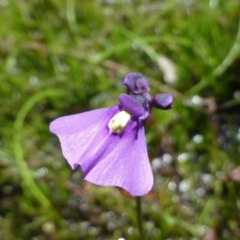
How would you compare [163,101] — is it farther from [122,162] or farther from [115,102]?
[115,102]

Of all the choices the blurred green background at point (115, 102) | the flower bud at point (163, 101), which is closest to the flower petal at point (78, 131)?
the flower bud at point (163, 101)

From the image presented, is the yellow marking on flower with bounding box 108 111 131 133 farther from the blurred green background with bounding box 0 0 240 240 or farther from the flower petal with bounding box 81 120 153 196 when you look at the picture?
the blurred green background with bounding box 0 0 240 240

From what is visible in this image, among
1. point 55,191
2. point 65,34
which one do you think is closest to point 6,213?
point 55,191

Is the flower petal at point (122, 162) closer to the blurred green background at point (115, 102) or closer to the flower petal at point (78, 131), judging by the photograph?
the flower petal at point (78, 131)

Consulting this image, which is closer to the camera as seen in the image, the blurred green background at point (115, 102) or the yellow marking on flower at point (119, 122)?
the yellow marking on flower at point (119, 122)

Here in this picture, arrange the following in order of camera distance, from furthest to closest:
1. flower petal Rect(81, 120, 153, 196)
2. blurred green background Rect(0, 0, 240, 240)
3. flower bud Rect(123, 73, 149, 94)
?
blurred green background Rect(0, 0, 240, 240), flower bud Rect(123, 73, 149, 94), flower petal Rect(81, 120, 153, 196)

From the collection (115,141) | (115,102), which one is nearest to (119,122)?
(115,141)

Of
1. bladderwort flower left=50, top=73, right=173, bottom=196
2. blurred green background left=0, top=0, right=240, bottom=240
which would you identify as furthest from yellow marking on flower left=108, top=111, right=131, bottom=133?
blurred green background left=0, top=0, right=240, bottom=240

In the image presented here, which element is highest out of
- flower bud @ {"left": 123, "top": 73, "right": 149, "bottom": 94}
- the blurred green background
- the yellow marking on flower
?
flower bud @ {"left": 123, "top": 73, "right": 149, "bottom": 94}
